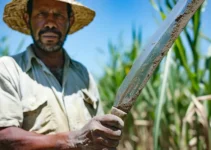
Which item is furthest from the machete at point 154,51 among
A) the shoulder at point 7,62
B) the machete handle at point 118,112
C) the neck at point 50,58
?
the neck at point 50,58

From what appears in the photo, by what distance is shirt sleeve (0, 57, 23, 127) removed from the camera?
1450mm

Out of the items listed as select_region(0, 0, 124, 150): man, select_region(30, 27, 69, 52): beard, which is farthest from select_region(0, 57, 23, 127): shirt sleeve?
select_region(30, 27, 69, 52): beard

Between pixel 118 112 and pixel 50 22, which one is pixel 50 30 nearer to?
pixel 50 22

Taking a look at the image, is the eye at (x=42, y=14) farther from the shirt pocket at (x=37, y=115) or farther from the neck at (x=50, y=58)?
the shirt pocket at (x=37, y=115)

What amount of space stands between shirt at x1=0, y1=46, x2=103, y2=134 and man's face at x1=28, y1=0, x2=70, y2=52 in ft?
0.20

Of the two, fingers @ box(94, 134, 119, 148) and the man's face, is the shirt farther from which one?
fingers @ box(94, 134, 119, 148)

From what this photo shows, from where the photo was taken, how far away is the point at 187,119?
6.88 ft

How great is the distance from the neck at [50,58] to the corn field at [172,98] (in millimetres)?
408

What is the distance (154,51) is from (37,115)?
64 cm

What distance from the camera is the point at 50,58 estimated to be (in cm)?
172

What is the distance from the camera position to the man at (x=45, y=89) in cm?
141

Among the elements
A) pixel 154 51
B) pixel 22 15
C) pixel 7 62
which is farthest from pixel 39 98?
pixel 154 51

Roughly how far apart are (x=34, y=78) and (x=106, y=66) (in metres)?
2.23

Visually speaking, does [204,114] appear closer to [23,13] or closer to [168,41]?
[23,13]
